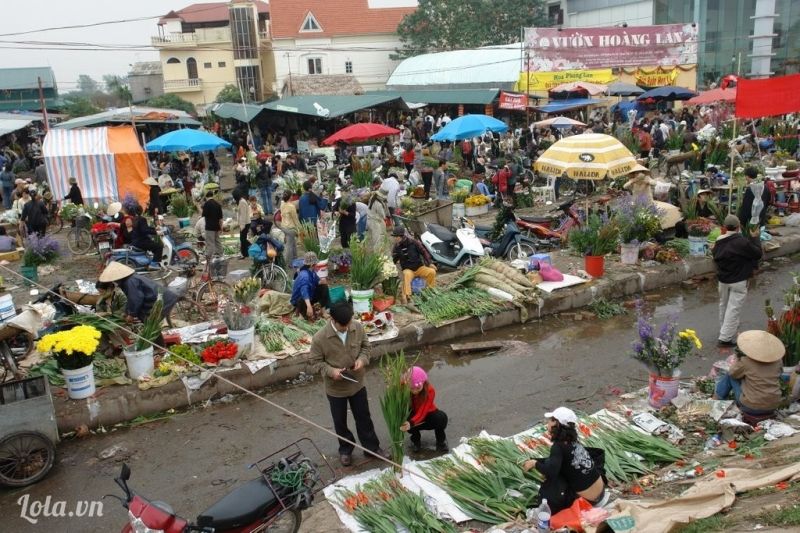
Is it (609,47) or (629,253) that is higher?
(609,47)

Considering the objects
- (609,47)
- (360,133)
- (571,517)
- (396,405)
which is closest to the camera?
(571,517)

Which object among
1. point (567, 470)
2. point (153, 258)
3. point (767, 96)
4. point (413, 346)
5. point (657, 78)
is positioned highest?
point (657, 78)

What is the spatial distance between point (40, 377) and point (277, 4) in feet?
180

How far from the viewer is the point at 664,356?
21.0 feet

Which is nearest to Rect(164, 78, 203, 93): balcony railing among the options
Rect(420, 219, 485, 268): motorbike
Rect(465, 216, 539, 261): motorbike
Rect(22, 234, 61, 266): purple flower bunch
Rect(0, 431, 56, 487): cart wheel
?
Rect(22, 234, 61, 266): purple flower bunch

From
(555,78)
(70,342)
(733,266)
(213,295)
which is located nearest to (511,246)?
(733,266)

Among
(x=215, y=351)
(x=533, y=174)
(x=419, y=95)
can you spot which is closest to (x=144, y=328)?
(x=215, y=351)

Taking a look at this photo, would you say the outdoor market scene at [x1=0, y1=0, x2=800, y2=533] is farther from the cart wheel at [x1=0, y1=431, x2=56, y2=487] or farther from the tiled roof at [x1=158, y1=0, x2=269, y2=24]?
the tiled roof at [x1=158, y1=0, x2=269, y2=24]

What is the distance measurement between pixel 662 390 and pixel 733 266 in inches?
102

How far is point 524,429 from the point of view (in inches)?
262

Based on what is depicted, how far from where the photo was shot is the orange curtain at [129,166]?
18625 mm

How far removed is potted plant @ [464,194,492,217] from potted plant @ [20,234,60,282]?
9.35m

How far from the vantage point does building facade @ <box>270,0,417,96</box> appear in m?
54.9

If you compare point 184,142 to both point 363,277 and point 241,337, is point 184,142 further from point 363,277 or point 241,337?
point 241,337
